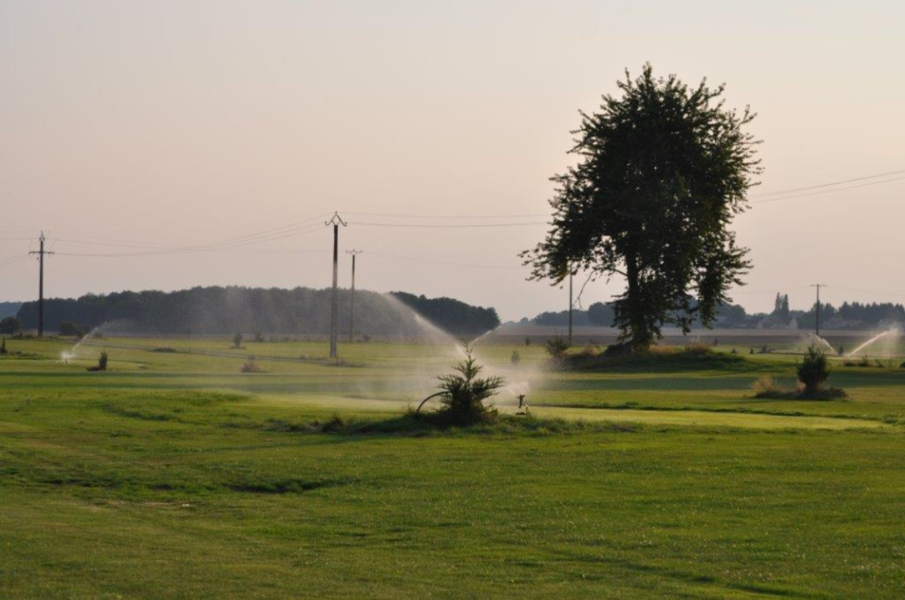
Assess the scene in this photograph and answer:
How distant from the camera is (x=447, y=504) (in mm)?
18406

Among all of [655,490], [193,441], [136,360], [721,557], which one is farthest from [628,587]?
[136,360]

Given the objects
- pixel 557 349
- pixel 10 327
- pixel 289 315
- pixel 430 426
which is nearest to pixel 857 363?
pixel 557 349

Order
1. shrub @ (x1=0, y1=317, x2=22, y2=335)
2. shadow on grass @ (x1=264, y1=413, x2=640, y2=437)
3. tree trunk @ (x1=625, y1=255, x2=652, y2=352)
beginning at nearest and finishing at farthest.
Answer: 1. shadow on grass @ (x1=264, y1=413, x2=640, y2=437)
2. tree trunk @ (x1=625, y1=255, x2=652, y2=352)
3. shrub @ (x1=0, y1=317, x2=22, y2=335)

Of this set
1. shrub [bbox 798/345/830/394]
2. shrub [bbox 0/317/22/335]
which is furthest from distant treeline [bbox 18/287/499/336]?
shrub [bbox 798/345/830/394]

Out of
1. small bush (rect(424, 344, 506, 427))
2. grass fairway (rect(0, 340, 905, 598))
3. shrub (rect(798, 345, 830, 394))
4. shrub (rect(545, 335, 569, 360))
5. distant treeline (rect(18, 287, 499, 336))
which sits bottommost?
grass fairway (rect(0, 340, 905, 598))

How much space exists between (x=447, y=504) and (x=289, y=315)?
589 ft

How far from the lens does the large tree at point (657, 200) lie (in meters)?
69.3

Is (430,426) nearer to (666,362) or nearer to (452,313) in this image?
(666,362)

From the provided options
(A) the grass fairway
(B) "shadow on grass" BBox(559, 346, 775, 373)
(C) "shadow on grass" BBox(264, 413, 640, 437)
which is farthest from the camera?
(B) "shadow on grass" BBox(559, 346, 775, 373)

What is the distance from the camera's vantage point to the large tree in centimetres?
6931

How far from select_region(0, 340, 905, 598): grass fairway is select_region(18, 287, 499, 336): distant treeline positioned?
441ft

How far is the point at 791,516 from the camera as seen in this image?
1705 centimetres

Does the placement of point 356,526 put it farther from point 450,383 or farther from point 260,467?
point 450,383

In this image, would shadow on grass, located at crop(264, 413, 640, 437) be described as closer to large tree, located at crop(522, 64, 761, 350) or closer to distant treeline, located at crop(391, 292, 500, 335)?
large tree, located at crop(522, 64, 761, 350)
